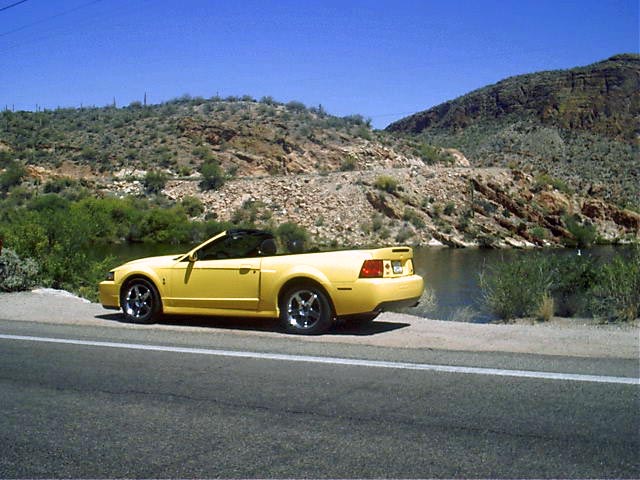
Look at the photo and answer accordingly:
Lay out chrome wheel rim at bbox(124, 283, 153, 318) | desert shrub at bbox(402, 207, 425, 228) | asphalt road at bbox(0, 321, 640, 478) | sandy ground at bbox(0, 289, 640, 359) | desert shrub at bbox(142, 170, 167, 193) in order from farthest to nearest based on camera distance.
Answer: desert shrub at bbox(142, 170, 167, 193) < desert shrub at bbox(402, 207, 425, 228) < chrome wheel rim at bbox(124, 283, 153, 318) < sandy ground at bbox(0, 289, 640, 359) < asphalt road at bbox(0, 321, 640, 478)

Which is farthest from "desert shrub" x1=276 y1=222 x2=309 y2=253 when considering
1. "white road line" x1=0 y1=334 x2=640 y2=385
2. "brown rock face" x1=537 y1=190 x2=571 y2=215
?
"white road line" x1=0 y1=334 x2=640 y2=385

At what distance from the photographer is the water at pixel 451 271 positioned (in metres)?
18.1

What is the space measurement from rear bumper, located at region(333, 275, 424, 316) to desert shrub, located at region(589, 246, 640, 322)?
4269mm

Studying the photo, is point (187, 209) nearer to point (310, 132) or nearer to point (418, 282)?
point (310, 132)

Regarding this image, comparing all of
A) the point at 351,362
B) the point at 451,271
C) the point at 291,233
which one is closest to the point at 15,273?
the point at 351,362

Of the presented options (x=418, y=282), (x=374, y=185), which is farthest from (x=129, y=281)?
(x=374, y=185)

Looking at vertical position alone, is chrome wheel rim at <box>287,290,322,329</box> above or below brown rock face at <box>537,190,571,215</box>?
below

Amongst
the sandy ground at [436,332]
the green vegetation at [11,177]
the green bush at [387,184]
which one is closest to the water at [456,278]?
the sandy ground at [436,332]

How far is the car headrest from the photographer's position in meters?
12.8

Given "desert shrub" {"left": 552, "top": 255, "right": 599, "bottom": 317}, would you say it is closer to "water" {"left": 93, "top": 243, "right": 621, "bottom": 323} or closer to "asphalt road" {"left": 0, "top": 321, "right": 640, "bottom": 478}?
"water" {"left": 93, "top": 243, "right": 621, "bottom": 323}

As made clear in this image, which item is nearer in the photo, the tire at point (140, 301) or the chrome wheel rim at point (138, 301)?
the tire at point (140, 301)

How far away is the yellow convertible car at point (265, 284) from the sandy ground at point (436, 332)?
0.32 metres

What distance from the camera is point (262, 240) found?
12914mm

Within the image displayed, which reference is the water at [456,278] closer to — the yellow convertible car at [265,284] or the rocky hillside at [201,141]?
the yellow convertible car at [265,284]
